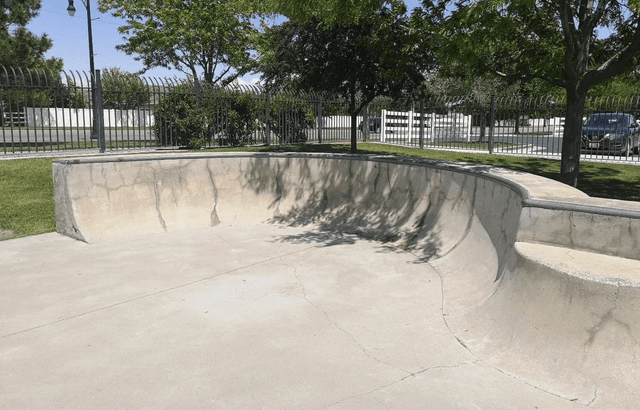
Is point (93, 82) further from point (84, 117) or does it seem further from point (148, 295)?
point (148, 295)

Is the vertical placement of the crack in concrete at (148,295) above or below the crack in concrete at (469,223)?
below

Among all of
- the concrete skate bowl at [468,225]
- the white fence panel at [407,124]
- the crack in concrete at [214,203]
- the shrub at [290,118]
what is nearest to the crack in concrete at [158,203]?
the concrete skate bowl at [468,225]

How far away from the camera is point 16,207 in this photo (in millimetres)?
9133

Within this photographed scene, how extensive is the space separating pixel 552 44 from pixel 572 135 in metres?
1.91

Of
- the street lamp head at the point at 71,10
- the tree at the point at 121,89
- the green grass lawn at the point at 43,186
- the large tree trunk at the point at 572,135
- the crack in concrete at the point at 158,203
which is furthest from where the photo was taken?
the street lamp head at the point at 71,10

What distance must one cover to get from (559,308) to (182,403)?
272 cm

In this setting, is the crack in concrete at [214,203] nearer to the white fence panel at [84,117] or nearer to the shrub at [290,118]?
the white fence panel at [84,117]

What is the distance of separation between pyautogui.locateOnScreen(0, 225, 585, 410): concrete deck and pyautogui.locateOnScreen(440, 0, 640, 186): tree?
375cm

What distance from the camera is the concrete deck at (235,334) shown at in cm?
335

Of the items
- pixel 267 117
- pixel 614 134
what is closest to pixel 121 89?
pixel 267 117

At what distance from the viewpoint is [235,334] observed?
4293 millimetres

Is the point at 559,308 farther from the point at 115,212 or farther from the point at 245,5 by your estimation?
the point at 245,5

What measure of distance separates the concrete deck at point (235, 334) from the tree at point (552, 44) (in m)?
3.75

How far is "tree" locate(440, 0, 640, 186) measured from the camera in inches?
307
